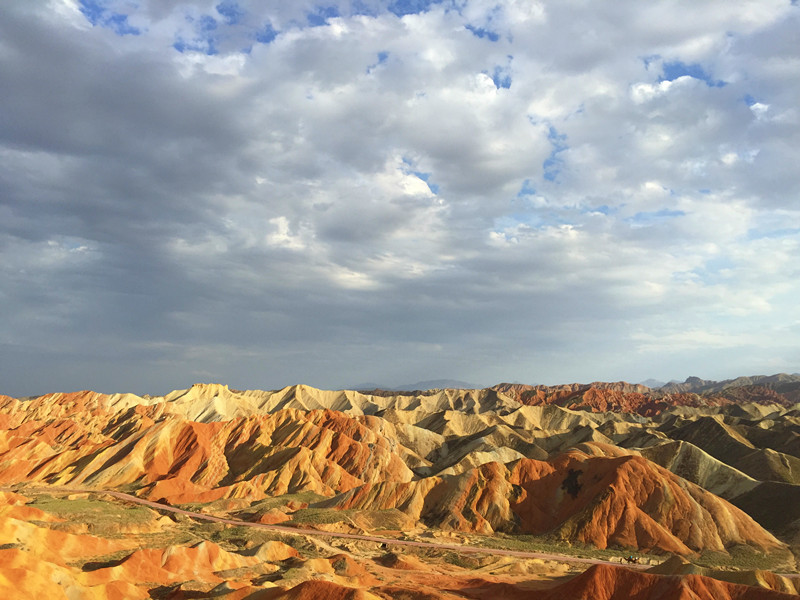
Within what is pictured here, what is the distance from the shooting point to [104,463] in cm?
13312

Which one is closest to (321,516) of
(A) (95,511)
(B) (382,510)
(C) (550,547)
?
(B) (382,510)

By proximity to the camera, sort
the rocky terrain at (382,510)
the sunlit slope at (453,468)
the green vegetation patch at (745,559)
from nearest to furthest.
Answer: the rocky terrain at (382,510) → the green vegetation patch at (745,559) → the sunlit slope at (453,468)

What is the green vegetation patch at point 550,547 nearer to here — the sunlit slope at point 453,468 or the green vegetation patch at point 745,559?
the sunlit slope at point 453,468

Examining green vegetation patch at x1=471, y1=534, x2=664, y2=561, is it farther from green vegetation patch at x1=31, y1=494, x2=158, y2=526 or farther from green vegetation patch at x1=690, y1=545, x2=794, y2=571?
green vegetation patch at x1=31, y1=494, x2=158, y2=526

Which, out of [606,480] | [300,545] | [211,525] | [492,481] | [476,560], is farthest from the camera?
[492,481]

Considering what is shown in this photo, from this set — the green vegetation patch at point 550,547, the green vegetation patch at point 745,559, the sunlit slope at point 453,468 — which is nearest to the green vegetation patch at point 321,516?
the sunlit slope at point 453,468

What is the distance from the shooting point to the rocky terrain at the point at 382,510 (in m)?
55.3

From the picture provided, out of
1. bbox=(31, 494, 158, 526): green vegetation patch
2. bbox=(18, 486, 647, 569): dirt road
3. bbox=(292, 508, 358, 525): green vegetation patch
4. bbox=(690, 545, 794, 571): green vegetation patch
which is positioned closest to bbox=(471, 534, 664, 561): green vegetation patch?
bbox=(18, 486, 647, 569): dirt road

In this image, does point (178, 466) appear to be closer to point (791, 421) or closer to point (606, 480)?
point (606, 480)

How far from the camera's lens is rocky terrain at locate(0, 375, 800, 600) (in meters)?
55.3

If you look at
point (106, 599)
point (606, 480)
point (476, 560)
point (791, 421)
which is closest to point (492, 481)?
point (606, 480)

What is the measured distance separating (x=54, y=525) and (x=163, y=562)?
29028 mm

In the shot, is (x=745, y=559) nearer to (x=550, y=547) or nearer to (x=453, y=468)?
(x=550, y=547)

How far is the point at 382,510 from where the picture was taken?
334 ft
